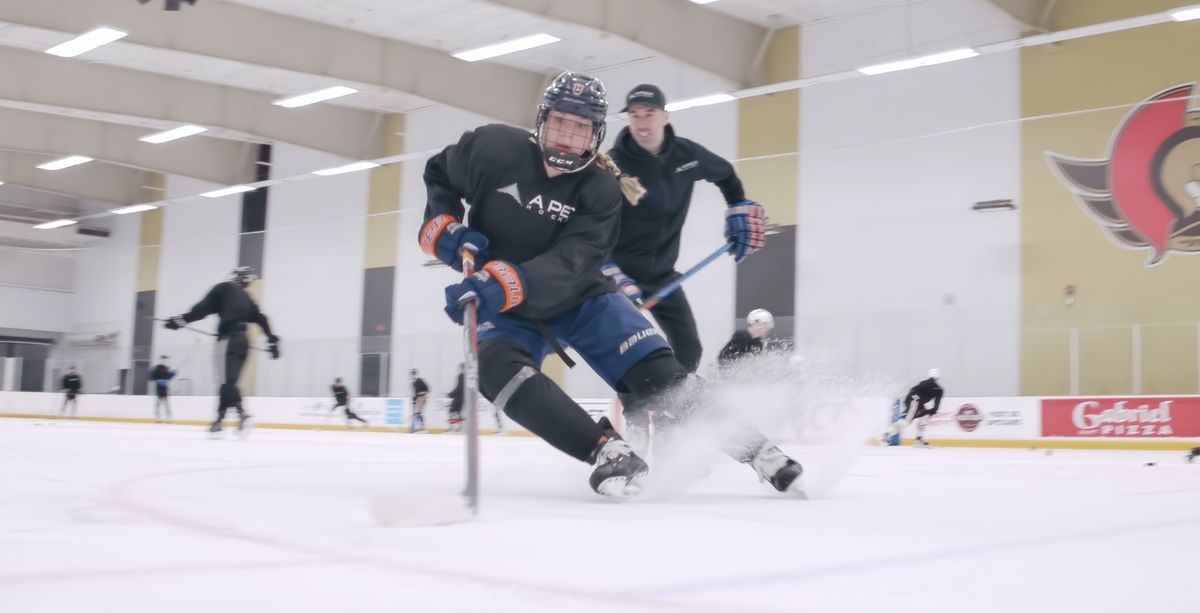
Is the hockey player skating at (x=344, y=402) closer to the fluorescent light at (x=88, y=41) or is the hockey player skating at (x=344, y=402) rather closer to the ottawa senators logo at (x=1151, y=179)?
the fluorescent light at (x=88, y=41)

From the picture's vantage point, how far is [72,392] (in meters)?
22.8

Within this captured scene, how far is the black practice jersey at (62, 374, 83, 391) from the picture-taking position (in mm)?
22719

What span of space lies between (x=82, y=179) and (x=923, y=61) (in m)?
19.9

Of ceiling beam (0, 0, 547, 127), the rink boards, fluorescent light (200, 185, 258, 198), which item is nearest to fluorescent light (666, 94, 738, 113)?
ceiling beam (0, 0, 547, 127)

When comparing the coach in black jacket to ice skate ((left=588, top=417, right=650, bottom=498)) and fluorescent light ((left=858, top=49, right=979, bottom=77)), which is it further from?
fluorescent light ((left=858, top=49, right=979, bottom=77))

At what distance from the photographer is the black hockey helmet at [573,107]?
299 centimetres

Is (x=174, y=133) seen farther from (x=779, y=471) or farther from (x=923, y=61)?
(x=779, y=471)

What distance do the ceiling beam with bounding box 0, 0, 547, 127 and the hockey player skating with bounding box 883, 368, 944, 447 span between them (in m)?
8.31

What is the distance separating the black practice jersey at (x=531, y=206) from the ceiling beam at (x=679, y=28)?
10.3 meters

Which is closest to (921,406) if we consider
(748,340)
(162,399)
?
(748,340)

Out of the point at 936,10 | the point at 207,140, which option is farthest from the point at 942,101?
the point at 207,140

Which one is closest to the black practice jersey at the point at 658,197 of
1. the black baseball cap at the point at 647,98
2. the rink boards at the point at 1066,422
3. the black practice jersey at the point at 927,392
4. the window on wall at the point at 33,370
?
the black baseball cap at the point at 647,98

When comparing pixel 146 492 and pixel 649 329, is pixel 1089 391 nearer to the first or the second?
pixel 649 329

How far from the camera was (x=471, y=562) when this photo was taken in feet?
5.01
